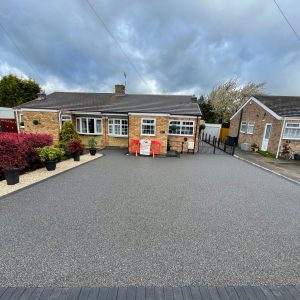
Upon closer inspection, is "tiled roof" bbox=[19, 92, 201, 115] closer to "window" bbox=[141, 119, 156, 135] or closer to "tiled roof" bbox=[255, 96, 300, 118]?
"window" bbox=[141, 119, 156, 135]

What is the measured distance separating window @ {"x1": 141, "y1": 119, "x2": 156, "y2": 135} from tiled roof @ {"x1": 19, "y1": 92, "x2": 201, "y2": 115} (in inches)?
27.5

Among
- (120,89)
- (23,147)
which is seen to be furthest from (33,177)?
(120,89)

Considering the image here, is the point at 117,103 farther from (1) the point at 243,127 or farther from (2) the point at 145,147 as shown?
(1) the point at 243,127

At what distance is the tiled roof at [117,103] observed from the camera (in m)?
13.7

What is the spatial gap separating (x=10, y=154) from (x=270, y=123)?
55.5 ft

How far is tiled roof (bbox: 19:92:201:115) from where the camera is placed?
1366cm

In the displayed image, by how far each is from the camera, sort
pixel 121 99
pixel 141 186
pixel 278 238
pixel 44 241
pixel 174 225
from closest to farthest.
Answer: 1. pixel 44 241
2. pixel 278 238
3. pixel 174 225
4. pixel 141 186
5. pixel 121 99

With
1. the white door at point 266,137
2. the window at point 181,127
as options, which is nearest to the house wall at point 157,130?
the window at point 181,127

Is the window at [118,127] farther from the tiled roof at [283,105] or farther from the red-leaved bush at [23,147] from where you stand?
the tiled roof at [283,105]

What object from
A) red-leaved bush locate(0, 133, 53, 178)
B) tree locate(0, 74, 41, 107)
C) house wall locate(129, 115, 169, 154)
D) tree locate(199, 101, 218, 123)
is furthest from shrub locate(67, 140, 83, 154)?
tree locate(199, 101, 218, 123)

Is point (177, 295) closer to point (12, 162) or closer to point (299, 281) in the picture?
point (299, 281)

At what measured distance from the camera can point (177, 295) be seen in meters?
2.20

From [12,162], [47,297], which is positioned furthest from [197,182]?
[12,162]

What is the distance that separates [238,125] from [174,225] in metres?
18.4
